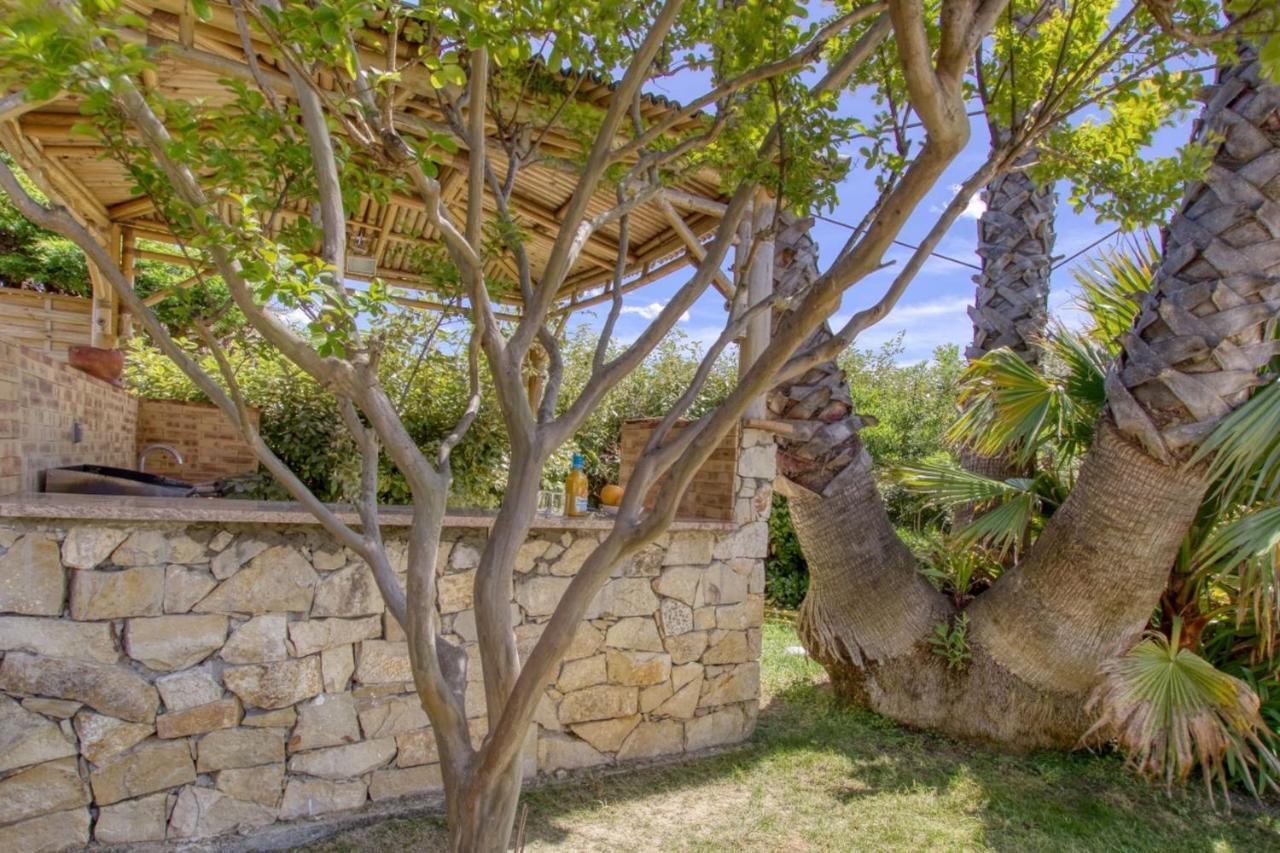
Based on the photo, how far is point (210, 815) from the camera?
324 centimetres

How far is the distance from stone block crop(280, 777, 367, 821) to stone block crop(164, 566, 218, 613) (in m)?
0.89

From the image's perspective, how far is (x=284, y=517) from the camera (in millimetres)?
3271

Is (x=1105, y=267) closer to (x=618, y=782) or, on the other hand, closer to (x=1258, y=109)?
(x=1258, y=109)

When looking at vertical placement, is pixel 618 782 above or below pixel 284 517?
below

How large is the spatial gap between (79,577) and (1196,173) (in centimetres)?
450

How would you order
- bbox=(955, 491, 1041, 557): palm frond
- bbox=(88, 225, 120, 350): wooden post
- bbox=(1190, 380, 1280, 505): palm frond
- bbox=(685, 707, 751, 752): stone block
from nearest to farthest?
bbox=(1190, 380, 1280, 505): palm frond
bbox=(685, 707, 751, 752): stone block
bbox=(955, 491, 1041, 557): palm frond
bbox=(88, 225, 120, 350): wooden post

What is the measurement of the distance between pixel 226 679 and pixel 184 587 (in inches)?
16.5

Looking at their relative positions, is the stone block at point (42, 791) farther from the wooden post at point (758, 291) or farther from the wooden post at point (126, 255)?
the wooden post at point (126, 255)

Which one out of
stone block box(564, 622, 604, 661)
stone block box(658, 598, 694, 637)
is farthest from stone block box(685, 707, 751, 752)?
stone block box(564, 622, 604, 661)

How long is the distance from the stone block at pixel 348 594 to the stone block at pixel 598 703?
3.79ft

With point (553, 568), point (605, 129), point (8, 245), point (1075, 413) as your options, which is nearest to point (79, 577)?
point (553, 568)

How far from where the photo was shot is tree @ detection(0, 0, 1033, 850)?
1705 millimetres

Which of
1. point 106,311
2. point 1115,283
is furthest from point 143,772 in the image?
point 1115,283

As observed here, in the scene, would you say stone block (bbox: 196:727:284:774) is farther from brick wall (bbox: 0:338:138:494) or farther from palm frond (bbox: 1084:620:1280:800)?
palm frond (bbox: 1084:620:1280:800)
